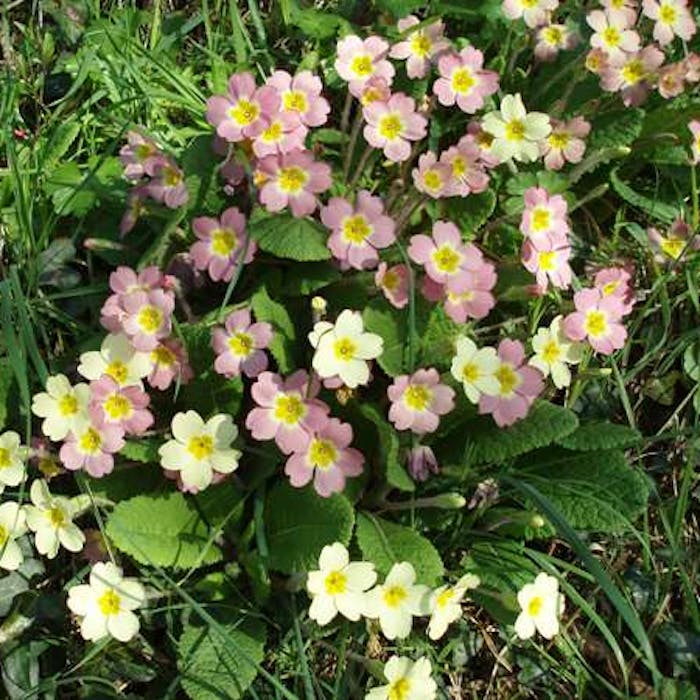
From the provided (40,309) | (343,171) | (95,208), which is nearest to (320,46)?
(343,171)

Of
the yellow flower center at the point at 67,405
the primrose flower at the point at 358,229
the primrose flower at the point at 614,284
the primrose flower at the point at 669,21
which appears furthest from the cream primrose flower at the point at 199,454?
the primrose flower at the point at 669,21

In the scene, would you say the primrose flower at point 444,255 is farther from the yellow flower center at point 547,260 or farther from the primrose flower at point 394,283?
the yellow flower center at point 547,260

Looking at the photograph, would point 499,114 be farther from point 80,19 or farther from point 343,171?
point 80,19

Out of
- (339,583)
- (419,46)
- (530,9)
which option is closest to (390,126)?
(419,46)

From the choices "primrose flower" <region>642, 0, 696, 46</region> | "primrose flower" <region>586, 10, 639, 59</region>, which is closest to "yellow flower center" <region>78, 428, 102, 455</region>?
"primrose flower" <region>586, 10, 639, 59</region>

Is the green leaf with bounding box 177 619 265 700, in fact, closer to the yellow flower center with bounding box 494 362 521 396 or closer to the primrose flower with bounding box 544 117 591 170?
the yellow flower center with bounding box 494 362 521 396

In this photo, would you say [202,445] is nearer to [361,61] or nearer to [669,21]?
[361,61]
